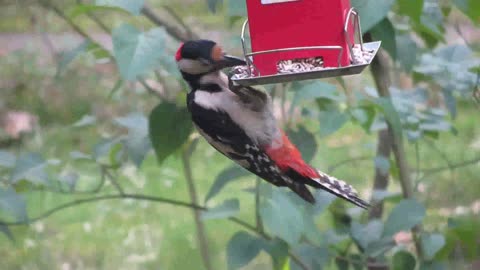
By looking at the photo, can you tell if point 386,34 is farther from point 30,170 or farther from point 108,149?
point 30,170

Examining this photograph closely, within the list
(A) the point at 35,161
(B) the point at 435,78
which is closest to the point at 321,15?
(B) the point at 435,78

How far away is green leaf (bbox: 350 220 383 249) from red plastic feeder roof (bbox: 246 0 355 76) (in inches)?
32.6

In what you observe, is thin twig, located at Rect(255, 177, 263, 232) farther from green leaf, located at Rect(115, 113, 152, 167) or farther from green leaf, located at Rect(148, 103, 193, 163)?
green leaf, located at Rect(115, 113, 152, 167)

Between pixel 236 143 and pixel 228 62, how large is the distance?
0.24 m

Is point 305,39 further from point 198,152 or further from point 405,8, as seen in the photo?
point 198,152

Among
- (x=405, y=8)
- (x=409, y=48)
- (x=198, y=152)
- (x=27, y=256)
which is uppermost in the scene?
(x=405, y=8)

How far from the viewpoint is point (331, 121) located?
7.48ft

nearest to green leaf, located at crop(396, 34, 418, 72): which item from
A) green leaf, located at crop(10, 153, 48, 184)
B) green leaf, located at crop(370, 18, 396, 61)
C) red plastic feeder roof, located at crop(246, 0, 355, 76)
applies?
green leaf, located at crop(370, 18, 396, 61)

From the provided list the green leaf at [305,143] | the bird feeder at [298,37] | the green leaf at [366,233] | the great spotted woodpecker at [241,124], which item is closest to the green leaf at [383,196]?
the green leaf at [366,233]

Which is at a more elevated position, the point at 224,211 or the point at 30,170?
the point at 30,170

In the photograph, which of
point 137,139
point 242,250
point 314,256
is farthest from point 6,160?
point 314,256

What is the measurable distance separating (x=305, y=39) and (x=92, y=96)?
5.13 m

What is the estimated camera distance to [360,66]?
1.74 m

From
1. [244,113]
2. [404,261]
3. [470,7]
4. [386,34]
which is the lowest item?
[404,261]
